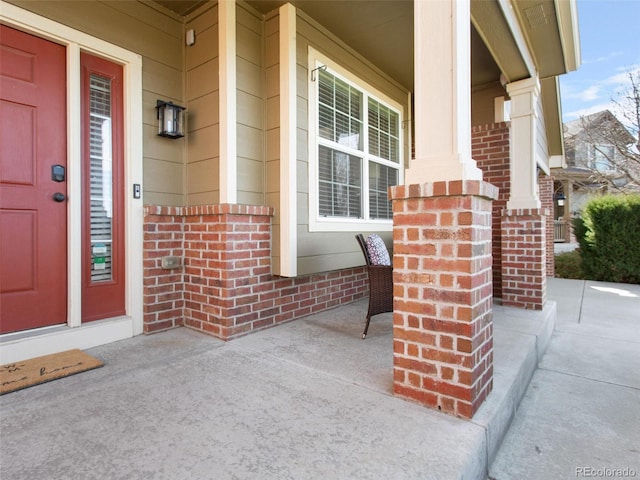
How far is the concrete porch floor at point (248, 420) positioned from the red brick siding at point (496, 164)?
2.03 metres

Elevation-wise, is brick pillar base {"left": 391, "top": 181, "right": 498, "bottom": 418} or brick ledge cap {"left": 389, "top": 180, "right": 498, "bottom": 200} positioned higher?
brick ledge cap {"left": 389, "top": 180, "right": 498, "bottom": 200}

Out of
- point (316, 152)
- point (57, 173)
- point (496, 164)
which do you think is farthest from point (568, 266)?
point (57, 173)

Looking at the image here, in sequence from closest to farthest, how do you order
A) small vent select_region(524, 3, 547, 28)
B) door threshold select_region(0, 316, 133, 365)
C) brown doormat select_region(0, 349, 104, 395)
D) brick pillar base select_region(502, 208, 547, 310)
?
brown doormat select_region(0, 349, 104, 395), door threshold select_region(0, 316, 133, 365), small vent select_region(524, 3, 547, 28), brick pillar base select_region(502, 208, 547, 310)

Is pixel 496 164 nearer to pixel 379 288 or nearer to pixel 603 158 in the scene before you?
pixel 379 288

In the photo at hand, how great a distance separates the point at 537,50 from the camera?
3.72m

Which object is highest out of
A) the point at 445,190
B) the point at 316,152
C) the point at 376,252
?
the point at 316,152

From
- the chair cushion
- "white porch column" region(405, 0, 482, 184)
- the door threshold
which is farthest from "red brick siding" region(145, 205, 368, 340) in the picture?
"white porch column" region(405, 0, 482, 184)

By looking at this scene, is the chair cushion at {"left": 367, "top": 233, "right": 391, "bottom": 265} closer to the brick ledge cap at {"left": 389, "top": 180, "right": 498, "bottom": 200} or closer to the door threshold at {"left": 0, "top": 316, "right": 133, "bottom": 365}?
the brick ledge cap at {"left": 389, "top": 180, "right": 498, "bottom": 200}

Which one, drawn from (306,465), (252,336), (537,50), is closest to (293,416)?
(306,465)

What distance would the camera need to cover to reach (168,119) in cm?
290

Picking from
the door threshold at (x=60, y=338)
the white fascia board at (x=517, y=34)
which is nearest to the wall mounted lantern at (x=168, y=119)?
the door threshold at (x=60, y=338)

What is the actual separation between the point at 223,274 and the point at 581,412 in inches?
95.5

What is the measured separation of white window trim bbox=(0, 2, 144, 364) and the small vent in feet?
11.1

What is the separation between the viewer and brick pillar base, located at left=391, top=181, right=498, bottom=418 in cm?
160
